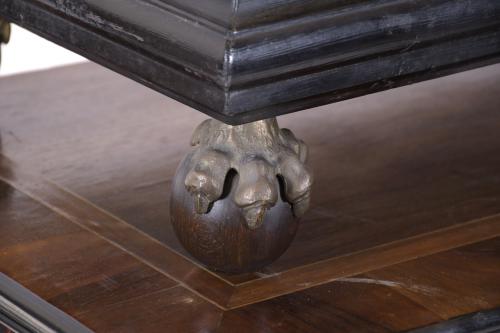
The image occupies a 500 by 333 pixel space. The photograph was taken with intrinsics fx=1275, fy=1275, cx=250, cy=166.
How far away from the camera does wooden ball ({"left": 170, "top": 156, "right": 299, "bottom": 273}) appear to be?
127 cm

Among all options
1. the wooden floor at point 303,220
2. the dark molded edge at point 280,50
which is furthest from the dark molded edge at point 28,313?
the dark molded edge at point 280,50

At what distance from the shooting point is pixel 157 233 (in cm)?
148

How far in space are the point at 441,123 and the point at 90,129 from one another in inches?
19.8

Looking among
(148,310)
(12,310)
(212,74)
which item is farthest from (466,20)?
(12,310)

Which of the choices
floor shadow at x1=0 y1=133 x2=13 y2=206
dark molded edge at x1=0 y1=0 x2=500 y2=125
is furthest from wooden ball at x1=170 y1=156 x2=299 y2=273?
floor shadow at x1=0 y1=133 x2=13 y2=206

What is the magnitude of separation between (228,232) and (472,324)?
26 cm

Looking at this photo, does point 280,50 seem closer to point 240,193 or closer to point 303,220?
point 240,193

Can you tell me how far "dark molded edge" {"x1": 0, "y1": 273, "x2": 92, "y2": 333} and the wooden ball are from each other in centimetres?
15

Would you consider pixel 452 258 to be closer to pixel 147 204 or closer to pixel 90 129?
pixel 147 204

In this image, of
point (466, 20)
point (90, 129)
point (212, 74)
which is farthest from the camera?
point (90, 129)

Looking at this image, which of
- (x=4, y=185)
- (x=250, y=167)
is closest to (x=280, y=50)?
(x=250, y=167)

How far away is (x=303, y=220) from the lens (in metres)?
1.52

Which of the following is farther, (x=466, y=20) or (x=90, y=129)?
(x=90, y=129)

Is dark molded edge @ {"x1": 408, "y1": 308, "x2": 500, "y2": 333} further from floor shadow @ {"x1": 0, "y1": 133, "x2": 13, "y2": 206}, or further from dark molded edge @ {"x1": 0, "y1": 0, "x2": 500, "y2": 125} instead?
floor shadow @ {"x1": 0, "y1": 133, "x2": 13, "y2": 206}
